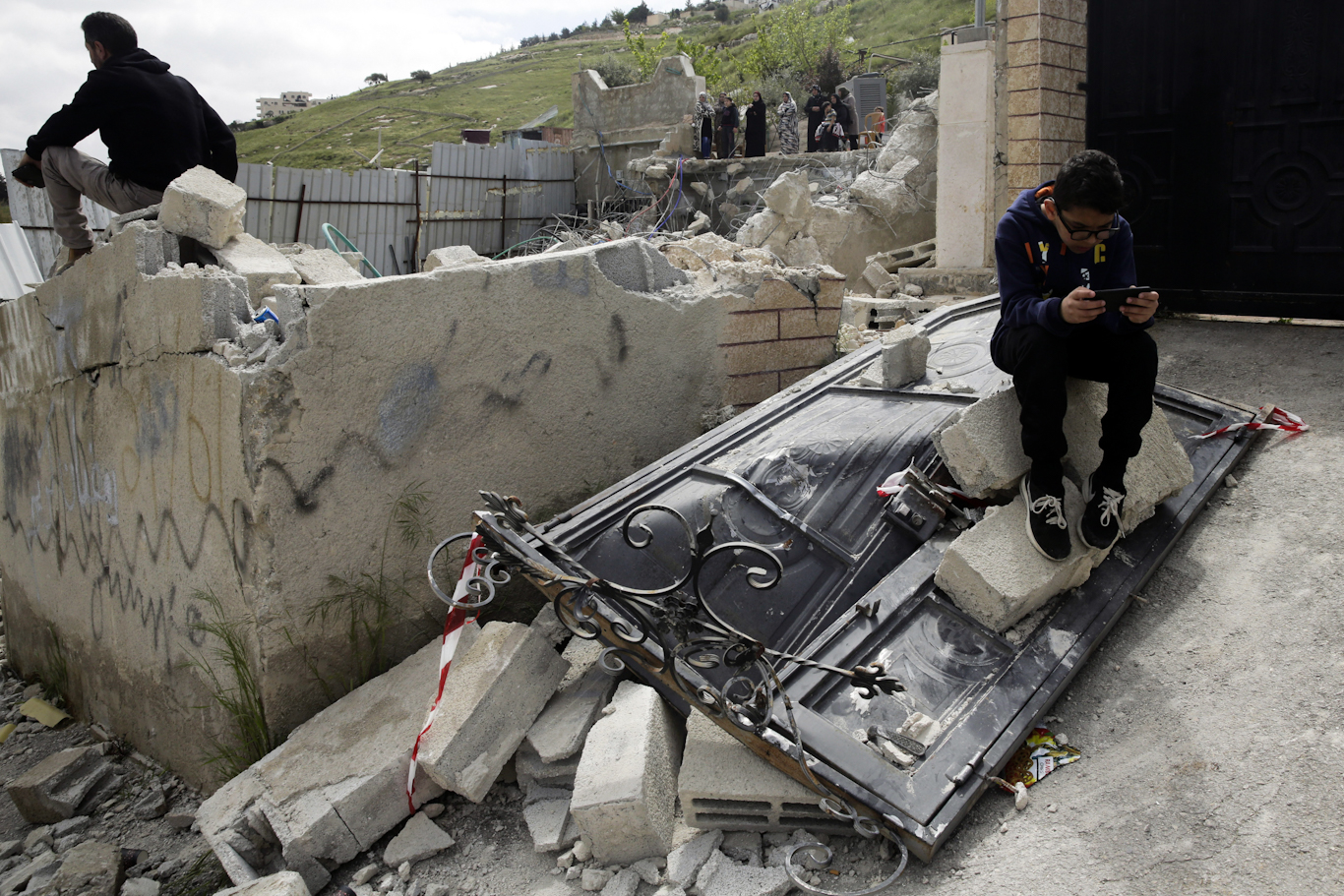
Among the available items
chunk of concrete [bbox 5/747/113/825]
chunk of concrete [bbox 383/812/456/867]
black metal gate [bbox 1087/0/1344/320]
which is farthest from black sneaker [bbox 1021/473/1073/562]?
chunk of concrete [bbox 5/747/113/825]

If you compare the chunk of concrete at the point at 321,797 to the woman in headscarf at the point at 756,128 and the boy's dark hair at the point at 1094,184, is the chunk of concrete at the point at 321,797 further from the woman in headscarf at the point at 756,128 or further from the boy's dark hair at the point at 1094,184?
the woman in headscarf at the point at 756,128

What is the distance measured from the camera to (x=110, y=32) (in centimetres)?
395

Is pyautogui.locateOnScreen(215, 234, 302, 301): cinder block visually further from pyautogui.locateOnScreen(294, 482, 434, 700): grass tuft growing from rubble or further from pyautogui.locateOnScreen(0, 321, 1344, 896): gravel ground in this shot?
pyautogui.locateOnScreen(0, 321, 1344, 896): gravel ground

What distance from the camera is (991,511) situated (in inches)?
102

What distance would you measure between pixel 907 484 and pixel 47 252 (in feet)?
32.6

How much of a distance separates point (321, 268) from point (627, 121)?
14.0 m

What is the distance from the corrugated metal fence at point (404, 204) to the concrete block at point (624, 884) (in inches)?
335

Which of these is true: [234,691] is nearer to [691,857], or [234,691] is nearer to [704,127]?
[691,857]

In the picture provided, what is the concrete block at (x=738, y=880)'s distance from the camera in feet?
6.63

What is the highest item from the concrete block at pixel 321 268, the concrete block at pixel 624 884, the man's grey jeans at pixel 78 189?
the man's grey jeans at pixel 78 189

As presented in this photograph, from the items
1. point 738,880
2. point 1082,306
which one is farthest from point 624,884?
point 1082,306

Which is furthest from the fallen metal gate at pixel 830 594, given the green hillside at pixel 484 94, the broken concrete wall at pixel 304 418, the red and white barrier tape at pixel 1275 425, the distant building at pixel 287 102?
the distant building at pixel 287 102

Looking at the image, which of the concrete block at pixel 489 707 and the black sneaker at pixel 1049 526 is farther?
the concrete block at pixel 489 707

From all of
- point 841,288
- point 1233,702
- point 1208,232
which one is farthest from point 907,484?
point 1208,232
